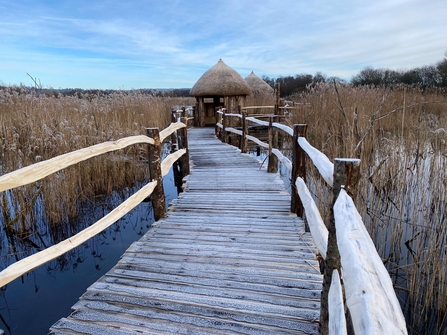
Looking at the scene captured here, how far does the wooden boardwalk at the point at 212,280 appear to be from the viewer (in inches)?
74.1

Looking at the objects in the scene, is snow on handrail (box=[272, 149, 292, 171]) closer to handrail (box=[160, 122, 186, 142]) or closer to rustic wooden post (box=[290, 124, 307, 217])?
rustic wooden post (box=[290, 124, 307, 217])

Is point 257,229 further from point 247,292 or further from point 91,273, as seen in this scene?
point 91,273

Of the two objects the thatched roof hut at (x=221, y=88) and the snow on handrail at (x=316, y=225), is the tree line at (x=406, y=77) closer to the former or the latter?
the thatched roof hut at (x=221, y=88)

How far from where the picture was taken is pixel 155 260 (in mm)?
2678

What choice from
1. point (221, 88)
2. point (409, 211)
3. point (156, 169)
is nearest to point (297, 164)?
point (156, 169)

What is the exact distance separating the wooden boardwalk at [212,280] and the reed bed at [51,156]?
186cm

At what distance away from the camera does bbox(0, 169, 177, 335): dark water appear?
9.29 ft

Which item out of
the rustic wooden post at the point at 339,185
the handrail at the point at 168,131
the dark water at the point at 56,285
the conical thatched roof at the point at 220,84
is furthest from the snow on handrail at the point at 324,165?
the conical thatched roof at the point at 220,84

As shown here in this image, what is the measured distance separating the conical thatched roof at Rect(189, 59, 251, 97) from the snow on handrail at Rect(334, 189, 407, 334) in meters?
13.1

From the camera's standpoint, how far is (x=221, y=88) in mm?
13664

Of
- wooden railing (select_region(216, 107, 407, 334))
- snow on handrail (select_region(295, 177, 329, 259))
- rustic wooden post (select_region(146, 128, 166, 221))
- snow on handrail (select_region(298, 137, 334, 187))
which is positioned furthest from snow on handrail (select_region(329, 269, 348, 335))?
rustic wooden post (select_region(146, 128, 166, 221))

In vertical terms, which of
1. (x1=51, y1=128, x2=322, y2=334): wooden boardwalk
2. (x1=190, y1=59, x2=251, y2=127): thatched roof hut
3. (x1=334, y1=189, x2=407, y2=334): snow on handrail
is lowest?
(x1=51, y1=128, x2=322, y2=334): wooden boardwalk

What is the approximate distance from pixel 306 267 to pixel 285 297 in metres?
0.44

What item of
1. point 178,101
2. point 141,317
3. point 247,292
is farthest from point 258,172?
point 178,101
